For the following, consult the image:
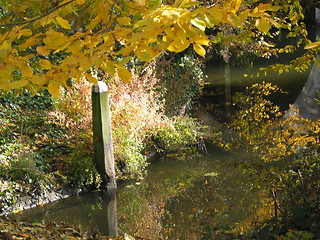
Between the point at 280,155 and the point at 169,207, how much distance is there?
1.94 metres

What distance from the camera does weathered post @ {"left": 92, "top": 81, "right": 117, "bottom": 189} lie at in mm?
6340

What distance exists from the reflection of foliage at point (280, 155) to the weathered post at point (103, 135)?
6.97ft

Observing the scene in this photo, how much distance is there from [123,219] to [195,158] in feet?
8.49

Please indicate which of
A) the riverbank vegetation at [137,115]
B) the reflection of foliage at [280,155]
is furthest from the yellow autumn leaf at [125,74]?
the reflection of foliage at [280,155]

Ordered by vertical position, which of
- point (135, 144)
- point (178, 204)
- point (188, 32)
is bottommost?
point (178, 204)

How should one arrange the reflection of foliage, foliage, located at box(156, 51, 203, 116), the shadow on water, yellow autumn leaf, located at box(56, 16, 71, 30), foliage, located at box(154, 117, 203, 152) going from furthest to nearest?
foliage, located at box(156, 51, 203, 116) < foliage, located at box(154, 117, 203, 152) < the shadow on water < the reflection of foliage < yellow autumn leaf, located at box(56, 16, 71, 30)

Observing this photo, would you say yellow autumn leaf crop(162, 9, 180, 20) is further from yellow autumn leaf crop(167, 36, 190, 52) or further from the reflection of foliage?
the reflection of foliage

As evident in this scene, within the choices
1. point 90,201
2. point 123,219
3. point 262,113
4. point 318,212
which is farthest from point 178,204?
point 262,113

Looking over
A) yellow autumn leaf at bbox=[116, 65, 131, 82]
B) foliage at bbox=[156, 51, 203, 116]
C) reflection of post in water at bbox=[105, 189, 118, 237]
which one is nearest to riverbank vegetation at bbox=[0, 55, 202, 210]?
reflection of post in water at bbox=[105, 189, 118, 237]

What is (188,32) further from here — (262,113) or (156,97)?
(262,113)

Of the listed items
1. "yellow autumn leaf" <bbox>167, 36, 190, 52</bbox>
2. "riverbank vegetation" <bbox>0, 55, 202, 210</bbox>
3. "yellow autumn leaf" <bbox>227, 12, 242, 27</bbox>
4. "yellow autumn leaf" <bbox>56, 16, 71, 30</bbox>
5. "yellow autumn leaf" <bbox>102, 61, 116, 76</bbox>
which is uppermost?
"yellow autumn leaf" <bbox>56, 16, 71, 30</bbox>

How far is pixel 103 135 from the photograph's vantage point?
6.45 meters

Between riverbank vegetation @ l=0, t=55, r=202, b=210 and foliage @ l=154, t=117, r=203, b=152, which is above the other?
riverbank vegetation @ l=0, t=55, r=202, b=210

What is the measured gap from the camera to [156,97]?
9.50 meters
